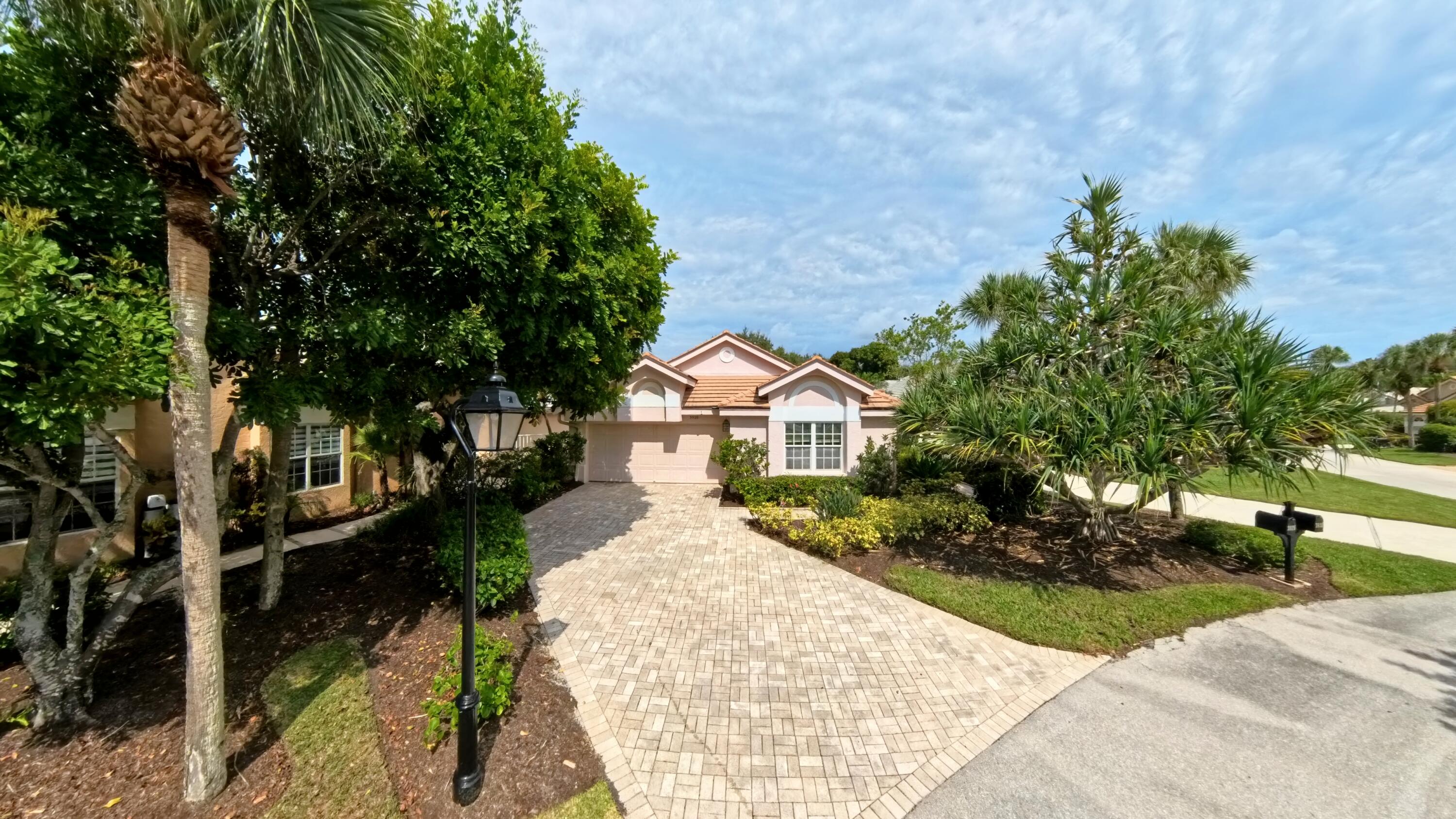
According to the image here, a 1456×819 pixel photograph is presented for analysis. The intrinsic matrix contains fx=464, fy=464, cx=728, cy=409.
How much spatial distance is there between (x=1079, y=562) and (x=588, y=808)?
8967 mm

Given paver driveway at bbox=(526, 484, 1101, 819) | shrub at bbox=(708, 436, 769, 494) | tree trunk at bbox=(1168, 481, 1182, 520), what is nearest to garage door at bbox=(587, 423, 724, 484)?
shrub at bbox=(708, 436, 769, 494)

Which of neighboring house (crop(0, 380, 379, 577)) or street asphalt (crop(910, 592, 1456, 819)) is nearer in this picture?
street asphalt (crop(910, 592, 1456, 819))

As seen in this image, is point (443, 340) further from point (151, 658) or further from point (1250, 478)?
point (1250, 478)

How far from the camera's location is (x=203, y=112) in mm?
3420

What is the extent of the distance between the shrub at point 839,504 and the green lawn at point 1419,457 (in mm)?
32726

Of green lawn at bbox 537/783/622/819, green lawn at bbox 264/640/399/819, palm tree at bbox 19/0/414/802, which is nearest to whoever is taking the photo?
palm tree at bbox 19/0/414/802

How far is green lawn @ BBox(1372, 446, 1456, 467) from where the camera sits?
2519 cm

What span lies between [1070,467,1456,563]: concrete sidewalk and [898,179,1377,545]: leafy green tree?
55.4 inches

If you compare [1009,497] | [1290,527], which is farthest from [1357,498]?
[1009,497]

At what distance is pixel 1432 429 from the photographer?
31.5 meters

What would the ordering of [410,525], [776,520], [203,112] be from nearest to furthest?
[203,112], [410,525], [776,520]

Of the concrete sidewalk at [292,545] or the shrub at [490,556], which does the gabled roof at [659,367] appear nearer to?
the concrete sidewalk at [292,545]

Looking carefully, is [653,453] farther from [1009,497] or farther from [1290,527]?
[1290,527]

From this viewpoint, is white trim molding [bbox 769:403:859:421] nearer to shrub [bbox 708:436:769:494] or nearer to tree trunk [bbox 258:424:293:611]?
shrub [bbox 708:436:769:494]
